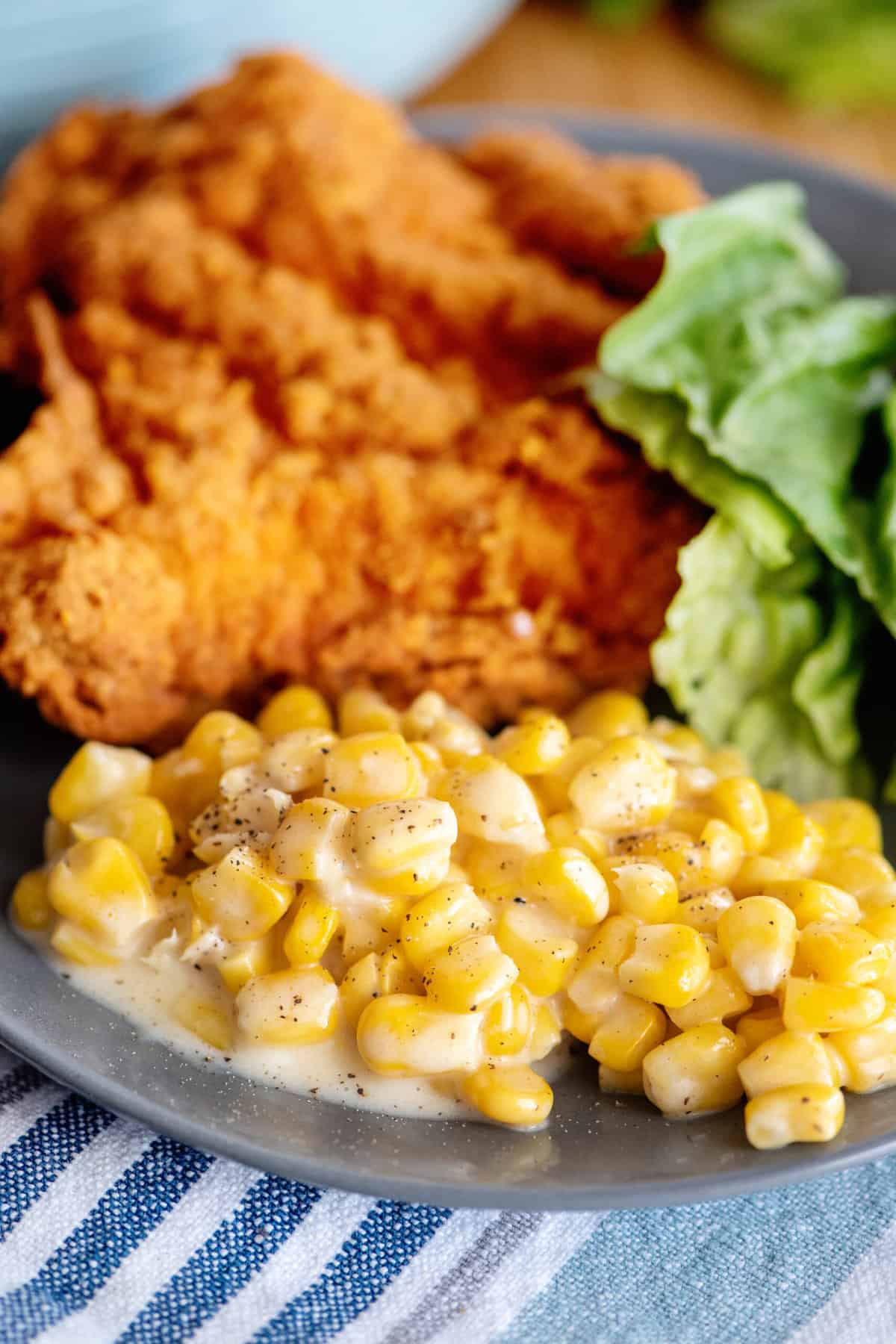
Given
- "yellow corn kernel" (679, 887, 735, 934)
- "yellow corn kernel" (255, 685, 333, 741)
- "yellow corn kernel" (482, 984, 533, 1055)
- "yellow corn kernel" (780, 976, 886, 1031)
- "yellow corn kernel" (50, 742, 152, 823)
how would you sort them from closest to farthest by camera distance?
"yellow corn kernel" (780, 976, 886, 1031), "yellow corn kernel" (482, 984, 533, 1055), "yellow corn kernel" (679, 887, 735, 934), "yellow corn kernel" (50, 742, 152, 823), "yellow corn kernel" (255, 685, 333, 741)

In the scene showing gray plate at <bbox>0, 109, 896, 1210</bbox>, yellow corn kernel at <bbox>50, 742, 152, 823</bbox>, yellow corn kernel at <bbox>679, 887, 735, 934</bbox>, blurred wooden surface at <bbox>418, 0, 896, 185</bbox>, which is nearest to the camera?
gray plate at <bbox>0, 109, 896, 1210</bbox>

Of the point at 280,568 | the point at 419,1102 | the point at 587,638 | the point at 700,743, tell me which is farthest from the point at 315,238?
the point at 419,1102

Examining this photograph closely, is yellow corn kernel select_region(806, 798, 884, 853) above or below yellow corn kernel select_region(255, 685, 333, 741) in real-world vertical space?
below

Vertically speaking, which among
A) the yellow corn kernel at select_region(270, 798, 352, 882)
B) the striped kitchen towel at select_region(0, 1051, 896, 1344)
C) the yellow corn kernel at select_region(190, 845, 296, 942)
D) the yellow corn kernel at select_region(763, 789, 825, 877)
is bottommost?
the striped kitchen towel at select_region(0, 1051, 896, 1344)

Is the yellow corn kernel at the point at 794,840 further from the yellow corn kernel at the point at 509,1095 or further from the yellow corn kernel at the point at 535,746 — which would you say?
the yellow corn kernel at the point at 509,1095

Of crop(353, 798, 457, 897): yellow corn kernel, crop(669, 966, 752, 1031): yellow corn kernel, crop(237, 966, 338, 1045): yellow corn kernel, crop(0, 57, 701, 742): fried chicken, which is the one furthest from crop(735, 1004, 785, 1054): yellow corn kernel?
crop(0, 57, 701, 742): fried chicken

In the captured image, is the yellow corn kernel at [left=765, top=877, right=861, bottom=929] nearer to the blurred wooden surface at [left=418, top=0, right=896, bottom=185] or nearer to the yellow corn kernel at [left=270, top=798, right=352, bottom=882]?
the yellow corn kernel at [left=270, top=798, right=352, bottom=882]

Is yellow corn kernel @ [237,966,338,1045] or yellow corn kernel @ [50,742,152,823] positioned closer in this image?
yellow corn kernel @ [237,966,338,1045]
